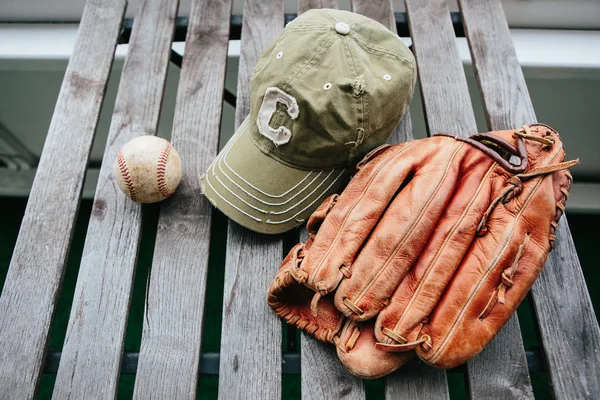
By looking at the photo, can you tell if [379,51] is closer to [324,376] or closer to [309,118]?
[309,118]

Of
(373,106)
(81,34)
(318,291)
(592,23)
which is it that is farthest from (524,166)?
(81,34)

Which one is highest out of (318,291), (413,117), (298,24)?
(298,24)

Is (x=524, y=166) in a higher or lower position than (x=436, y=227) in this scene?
higher

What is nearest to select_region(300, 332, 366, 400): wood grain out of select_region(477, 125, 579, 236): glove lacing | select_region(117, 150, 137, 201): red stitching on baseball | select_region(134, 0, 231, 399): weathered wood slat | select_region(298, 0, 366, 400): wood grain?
select_region(298, 0, 366, 400): wood grain

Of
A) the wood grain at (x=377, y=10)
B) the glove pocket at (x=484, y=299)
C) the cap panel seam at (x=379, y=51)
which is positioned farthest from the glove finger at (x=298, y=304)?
the wood grain at (x=377, y=10)

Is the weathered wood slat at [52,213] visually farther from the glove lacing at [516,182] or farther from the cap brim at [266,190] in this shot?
the glove lacing at [516,182]

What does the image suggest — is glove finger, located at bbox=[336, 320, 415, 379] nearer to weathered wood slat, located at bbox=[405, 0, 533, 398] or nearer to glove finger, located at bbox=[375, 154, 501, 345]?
glove finger, located at bbox=[375, 154, 501, 345]

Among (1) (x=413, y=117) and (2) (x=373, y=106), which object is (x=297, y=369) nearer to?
(2) (x=373, y=106)

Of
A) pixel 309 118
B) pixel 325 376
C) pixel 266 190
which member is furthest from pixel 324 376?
pixel 309 118
